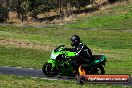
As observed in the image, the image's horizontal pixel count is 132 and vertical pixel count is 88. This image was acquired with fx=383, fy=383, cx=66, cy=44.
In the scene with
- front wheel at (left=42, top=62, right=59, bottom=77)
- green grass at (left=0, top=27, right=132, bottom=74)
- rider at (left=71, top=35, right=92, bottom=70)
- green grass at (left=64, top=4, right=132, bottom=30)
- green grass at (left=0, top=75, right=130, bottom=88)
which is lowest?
green grass at (left=64, top=4, right=132, bottom=30)

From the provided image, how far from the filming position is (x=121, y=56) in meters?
33.2

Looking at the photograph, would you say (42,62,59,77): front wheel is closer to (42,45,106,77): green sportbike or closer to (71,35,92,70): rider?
→ (42,45,106,77): green sportbike

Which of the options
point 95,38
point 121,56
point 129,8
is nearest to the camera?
point 121,56

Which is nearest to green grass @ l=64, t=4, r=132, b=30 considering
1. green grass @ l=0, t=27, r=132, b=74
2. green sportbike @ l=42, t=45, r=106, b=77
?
green grass @ l=0, t=27, r=132, b=74

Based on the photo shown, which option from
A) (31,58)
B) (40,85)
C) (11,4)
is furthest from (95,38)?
(11,4)

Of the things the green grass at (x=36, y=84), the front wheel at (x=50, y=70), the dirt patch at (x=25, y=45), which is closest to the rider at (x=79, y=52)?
the front wheel at (x=50, y=70)

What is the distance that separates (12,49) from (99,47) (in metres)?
9.52

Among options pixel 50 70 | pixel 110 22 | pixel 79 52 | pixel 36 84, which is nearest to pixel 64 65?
pixel 50 70

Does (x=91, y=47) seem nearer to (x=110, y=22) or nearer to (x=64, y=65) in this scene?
(x=64, y=65)

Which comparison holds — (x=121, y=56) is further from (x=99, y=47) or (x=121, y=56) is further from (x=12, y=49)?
(x=12, y=49)

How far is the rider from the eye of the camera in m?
18.1

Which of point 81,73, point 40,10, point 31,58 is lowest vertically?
point 40,10

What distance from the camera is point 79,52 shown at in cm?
1811

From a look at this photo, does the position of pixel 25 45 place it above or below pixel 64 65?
below
